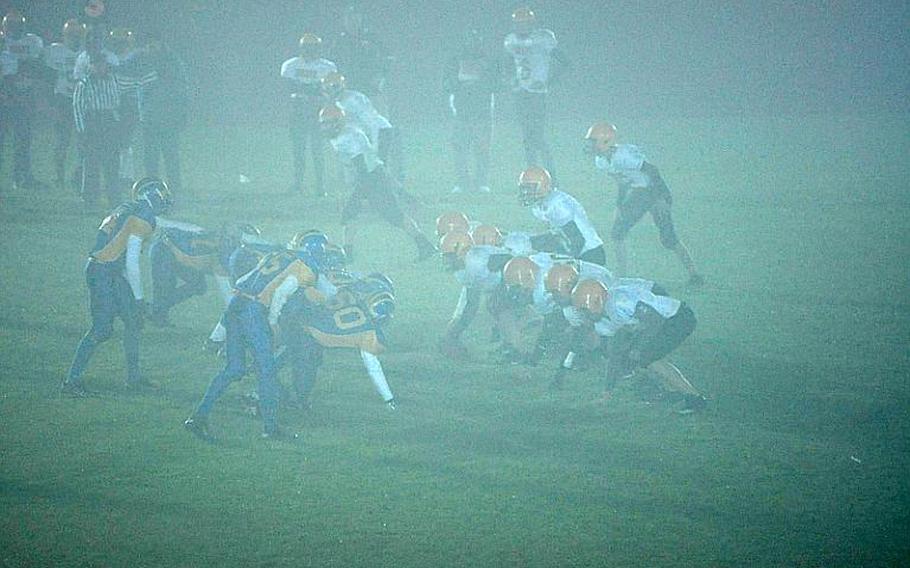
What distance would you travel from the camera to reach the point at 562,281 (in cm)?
943

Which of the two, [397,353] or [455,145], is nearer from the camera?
[397,353]

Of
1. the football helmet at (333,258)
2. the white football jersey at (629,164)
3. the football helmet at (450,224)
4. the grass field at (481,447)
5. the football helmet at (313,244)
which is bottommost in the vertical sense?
the grass field at (481,447)

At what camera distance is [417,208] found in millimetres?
16844

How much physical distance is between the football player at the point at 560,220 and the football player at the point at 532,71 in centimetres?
664

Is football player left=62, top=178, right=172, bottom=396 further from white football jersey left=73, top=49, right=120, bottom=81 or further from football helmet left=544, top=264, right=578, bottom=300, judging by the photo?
white football jersey left=73, top=49, right=120, bottom=81

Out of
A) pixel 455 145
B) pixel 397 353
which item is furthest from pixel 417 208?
pixel 397 353

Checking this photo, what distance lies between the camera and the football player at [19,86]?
18.3 metres

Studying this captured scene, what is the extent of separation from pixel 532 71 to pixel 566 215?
293 inches

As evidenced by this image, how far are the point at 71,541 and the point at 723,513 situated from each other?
4434mm

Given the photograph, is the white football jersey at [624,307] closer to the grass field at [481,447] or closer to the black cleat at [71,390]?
the grass field at [481,447]

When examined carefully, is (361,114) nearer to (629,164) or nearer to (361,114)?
(361,114)

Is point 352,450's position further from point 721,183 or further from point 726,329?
point 721,183

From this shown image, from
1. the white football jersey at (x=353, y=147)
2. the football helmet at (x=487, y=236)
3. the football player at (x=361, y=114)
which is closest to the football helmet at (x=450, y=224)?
the football helmet at (x=487, y=236)

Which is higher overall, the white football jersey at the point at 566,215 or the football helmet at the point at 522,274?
the white football jersey at the point at 566,215
